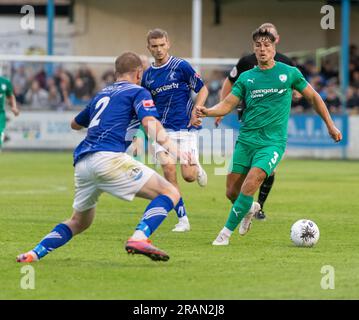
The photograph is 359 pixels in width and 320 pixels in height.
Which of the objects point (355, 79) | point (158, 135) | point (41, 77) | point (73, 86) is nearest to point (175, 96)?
point (158, 135)

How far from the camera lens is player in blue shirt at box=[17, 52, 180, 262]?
895 centimetres

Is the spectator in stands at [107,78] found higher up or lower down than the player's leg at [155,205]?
higher up

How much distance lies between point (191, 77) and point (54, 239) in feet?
14.1

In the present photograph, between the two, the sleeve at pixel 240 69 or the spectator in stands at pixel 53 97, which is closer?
the sleeve at pixel 240 69

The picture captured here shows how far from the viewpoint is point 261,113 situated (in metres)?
11.1

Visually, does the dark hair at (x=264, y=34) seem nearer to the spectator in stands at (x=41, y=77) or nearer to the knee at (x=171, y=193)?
the knee at (x=171, y=193)

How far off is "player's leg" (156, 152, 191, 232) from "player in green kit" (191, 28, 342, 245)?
137cm

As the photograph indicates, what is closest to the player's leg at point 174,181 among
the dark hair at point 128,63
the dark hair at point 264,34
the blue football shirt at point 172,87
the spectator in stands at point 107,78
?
the blue football shirt at point 172,87

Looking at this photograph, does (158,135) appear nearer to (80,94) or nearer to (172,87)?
(172,87)

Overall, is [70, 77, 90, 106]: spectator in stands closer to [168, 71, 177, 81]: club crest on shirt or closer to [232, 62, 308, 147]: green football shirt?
[168, 71, 177, 81]: club crest on shirt

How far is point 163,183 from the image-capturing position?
9.08 meters

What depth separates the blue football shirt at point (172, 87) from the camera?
12.9m

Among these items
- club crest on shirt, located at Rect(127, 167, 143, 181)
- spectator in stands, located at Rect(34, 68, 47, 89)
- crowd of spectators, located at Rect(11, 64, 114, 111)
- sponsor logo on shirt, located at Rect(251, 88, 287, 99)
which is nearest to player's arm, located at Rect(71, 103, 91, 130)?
club crest on shirt, located at Rect(127, 167, 143, 181)
